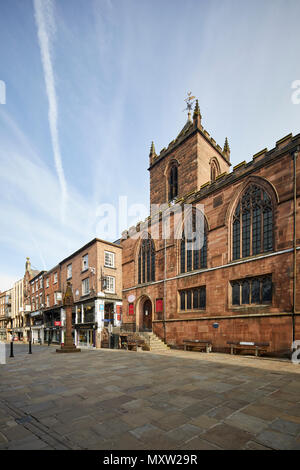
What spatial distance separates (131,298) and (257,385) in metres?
18.7

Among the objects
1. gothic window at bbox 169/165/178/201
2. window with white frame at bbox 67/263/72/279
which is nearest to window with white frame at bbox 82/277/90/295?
window with white frame at bbox 67/263/72/279

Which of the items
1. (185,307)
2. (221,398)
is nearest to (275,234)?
(185,307)

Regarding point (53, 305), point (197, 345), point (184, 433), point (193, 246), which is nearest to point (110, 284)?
point (193, 246)

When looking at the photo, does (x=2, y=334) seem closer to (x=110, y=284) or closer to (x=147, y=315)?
(x=110, y=284)

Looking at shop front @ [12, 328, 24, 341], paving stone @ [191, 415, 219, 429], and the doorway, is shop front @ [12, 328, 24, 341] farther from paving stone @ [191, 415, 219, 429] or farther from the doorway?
paving stone @ [191, 415, 219, 429]

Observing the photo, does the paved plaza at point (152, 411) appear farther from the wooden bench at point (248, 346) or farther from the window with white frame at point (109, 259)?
the window with white frame at point (109, 259)

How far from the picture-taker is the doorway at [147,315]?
23347 mm

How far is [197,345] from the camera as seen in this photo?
1720cm

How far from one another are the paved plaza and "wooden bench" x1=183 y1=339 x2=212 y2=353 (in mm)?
7555

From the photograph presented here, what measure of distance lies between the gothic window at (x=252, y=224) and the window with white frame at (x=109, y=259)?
1531 cm

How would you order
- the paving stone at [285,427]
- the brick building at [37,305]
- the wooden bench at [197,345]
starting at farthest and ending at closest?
the brick building at [37,305] < the wooden bench at [197,345] < the paving stone at [285,427]

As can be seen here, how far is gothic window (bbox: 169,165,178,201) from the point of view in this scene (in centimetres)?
2734

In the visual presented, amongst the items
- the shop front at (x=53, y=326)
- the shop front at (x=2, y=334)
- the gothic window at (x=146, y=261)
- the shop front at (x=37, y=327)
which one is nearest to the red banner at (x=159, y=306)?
the gothic window at (x=146, y=261)

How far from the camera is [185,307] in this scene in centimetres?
1916
